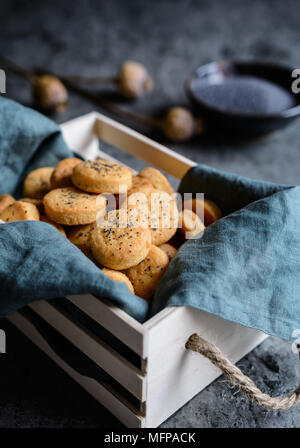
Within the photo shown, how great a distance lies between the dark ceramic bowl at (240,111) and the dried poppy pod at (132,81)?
0.22m

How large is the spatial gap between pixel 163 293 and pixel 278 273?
0.19m

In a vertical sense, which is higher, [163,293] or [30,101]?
[163,293]

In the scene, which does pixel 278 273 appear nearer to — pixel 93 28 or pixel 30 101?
pixel 30 101

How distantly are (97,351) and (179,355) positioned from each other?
13cm

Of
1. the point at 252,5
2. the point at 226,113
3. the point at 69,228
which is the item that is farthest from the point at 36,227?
the point at 252,5

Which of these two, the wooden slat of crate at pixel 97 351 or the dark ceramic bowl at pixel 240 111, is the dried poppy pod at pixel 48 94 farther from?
the wooden slat of crate at pixel 97 351

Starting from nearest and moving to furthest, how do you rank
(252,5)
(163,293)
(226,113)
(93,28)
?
(163,293) < (226,113) < (93,28) < (252,5)

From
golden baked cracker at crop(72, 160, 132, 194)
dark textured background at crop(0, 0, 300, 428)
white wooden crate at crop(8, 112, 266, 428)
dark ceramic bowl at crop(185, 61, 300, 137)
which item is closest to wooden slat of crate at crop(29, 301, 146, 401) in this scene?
white wooden crate at crop(8, 112, 266, 428)

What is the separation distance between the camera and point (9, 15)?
221cm

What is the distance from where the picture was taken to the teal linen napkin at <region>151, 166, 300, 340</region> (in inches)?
29.6

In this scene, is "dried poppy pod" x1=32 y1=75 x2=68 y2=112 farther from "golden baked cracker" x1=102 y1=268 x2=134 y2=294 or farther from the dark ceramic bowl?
"golden baked cracker" x1=102 y1=268 x2=134 y2=294

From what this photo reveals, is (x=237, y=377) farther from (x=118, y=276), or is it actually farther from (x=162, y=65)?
(x=162, y=65)

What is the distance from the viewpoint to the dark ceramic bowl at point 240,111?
1416 mm

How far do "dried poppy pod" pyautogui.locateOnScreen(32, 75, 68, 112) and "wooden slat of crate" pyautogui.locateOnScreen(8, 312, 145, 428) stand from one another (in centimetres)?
83
